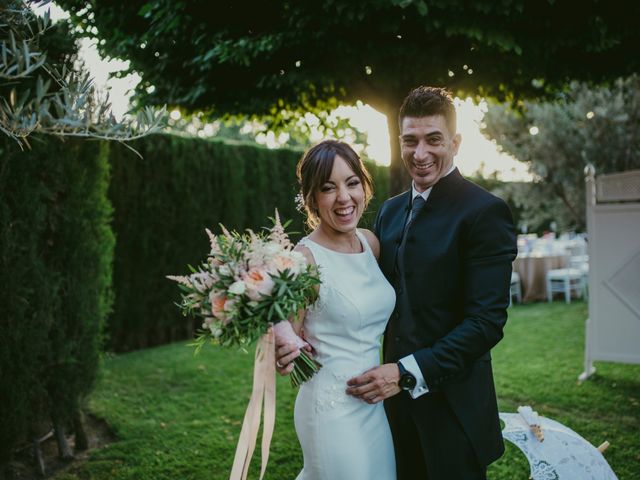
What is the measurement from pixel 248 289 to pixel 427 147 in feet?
3.82

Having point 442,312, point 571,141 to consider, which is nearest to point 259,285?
point 442,312

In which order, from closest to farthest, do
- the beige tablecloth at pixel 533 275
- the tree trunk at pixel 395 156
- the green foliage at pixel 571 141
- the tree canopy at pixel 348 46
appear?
1. the tree canopy at pixel 348 46
2. the tree trunk at pixel 395 156
3. the green foliage at pixel 571 141
4. the beige tablecloth at pixel 533 275

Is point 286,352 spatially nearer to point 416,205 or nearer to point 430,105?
point 416,205

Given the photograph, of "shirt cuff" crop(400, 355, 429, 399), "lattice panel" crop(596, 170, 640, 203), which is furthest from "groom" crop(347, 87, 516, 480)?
"lattice panel" crop(596, 170, 640, 203)

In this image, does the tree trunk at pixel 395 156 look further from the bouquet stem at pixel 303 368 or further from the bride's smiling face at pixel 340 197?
the bouquet stem at pixel 303 368

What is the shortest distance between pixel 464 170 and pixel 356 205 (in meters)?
15.2

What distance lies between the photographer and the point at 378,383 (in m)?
2.32

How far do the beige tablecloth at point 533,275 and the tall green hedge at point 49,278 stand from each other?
1043 cm

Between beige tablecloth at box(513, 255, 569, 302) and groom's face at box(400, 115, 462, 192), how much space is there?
10973 mm

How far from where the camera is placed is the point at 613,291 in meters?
6.14

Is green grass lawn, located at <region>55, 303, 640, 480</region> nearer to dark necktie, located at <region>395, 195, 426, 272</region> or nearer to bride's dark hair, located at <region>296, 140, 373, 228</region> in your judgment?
dark necktie, located at <region>395, 195, 426, 272</region>

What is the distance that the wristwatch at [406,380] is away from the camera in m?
2.31

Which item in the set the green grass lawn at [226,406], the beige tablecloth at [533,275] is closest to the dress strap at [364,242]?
the green grass lawn at [226,406]

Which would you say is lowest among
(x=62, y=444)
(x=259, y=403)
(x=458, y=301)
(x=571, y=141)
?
(x=62, y=444)
